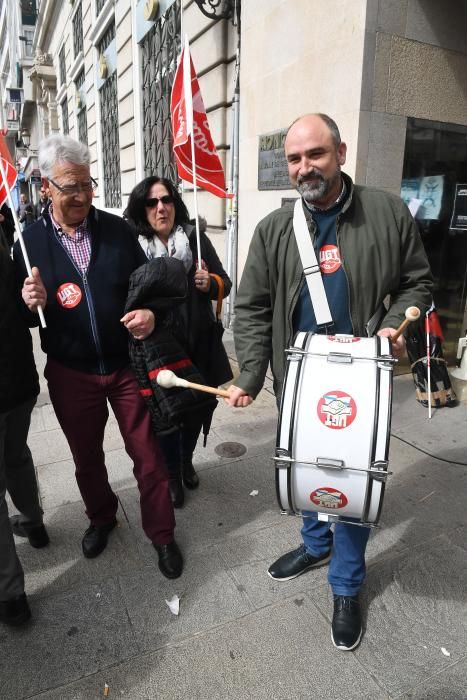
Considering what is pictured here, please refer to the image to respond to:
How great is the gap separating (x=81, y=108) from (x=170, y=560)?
18.7 meters

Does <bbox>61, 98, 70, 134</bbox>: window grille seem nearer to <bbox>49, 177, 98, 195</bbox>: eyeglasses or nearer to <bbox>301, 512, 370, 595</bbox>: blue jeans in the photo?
<bbox>49, 177, 98, 195</bbox>: eyeglasses

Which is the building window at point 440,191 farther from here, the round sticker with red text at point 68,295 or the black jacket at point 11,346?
the black jacket at point 11,346

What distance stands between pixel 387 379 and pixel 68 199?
1.60m

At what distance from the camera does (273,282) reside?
2242mm

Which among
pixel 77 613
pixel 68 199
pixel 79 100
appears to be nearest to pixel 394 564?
pixel 77 613

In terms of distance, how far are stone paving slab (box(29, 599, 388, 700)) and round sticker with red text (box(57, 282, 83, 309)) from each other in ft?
5.21

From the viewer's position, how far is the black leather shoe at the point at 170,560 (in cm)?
253

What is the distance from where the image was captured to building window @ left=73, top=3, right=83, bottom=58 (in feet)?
54.8

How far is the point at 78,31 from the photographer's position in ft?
57.1

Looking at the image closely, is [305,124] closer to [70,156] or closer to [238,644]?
[70,156]

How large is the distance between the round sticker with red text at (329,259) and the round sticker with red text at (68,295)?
113cm

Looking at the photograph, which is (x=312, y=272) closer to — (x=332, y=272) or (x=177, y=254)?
(x=332, y=272)

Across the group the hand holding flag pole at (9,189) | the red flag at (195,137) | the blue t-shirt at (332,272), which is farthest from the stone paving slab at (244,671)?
the red flag at (195,137)

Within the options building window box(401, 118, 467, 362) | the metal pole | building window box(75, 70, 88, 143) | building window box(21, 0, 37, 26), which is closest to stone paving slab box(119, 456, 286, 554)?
building window box(401, 118, 467, 362)
